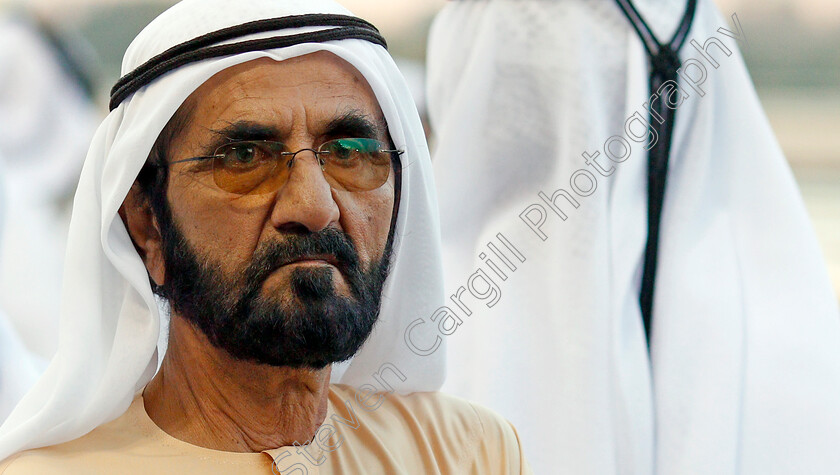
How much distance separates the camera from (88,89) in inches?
250

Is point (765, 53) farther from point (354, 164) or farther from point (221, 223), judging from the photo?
point (221, 223)

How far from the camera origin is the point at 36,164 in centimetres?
566

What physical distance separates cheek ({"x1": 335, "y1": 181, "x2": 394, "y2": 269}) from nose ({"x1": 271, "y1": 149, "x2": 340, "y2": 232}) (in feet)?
0.17

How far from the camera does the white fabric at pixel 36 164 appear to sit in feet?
15.1

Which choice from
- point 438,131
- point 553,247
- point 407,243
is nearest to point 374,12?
point 438,131

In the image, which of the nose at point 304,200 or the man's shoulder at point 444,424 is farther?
the man's shoulder at point 444,424

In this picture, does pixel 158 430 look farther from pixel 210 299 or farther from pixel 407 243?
pixel 407 243

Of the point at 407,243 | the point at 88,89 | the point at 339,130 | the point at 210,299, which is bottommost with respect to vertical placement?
the point at 210,299

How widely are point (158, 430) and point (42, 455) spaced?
8.4 inches

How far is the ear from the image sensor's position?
208 cm

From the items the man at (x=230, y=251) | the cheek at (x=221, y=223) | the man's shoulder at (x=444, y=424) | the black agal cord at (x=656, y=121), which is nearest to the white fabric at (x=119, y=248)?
the man at (x=230, y=251)

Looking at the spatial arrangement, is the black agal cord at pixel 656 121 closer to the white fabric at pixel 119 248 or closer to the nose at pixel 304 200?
the white fabric at pixel 119 248

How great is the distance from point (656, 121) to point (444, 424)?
131 cm

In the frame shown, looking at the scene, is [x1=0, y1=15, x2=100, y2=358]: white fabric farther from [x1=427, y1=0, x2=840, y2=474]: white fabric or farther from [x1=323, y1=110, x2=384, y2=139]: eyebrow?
[x1=323, y1=110, x2=384, y2=139]: eyebrow
